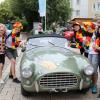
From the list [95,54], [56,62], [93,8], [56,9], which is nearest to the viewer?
[56,62]

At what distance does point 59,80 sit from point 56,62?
577 millimetres

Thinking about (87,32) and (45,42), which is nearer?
(87,32)

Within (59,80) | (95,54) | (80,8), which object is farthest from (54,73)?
(80,8)

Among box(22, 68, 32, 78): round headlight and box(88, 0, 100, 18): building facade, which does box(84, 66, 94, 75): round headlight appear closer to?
box(22, 68, 32, 78): round headlight

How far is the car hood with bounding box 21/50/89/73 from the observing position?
7.32 meters

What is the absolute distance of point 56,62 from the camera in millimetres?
7656

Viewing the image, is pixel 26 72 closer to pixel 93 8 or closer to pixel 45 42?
pixel 45 42

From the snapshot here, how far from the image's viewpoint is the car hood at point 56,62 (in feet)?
24.0

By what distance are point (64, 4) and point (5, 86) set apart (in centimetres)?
3237

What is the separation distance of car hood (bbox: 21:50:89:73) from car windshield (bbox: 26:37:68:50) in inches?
29.1

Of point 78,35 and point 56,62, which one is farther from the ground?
point 78,35

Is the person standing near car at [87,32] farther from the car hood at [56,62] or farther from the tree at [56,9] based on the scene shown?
the tree at [56,9]

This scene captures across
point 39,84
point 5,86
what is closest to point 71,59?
point 39,84

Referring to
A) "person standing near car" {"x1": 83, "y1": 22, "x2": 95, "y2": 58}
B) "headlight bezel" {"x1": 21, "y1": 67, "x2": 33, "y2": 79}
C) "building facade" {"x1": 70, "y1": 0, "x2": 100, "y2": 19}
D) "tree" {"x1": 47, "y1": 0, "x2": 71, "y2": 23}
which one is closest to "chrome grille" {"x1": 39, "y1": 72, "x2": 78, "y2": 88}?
"headlight bezel" {"x1": 21, "y1": 67, "x2": 33, "y2": 79}
